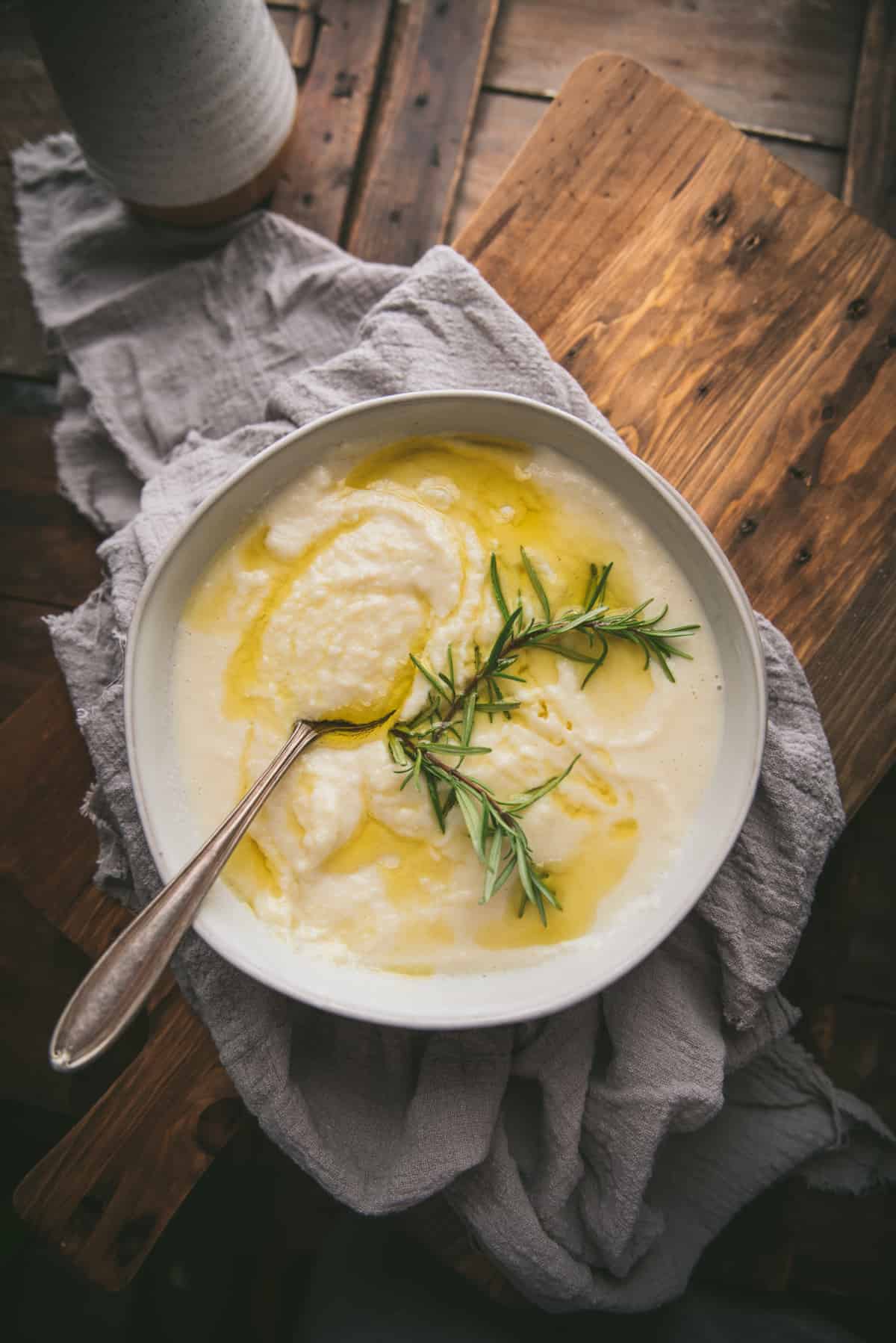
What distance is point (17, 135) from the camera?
2.04 m

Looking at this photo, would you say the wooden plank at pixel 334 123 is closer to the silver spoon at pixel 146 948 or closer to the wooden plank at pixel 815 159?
the wooden plank at pixel 815 159

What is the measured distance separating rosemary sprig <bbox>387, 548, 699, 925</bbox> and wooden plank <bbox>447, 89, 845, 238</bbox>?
1.03 meters

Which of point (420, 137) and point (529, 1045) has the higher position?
point (420, 137)

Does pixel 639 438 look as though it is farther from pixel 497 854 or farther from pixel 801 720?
pixel 497 854

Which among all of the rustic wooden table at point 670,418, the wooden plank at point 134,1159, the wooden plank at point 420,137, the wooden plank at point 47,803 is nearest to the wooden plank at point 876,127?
the rustic wooden table at point 670,418

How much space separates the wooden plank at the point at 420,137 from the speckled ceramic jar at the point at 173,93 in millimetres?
213

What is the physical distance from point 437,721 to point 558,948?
0.40 m

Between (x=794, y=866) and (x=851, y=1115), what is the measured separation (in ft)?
2.31

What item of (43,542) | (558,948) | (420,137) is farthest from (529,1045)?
(420,137)

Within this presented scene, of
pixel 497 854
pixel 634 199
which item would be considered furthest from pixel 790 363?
pixel 497 854

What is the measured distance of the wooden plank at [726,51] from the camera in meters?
2.00

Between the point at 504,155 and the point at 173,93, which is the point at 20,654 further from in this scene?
the point at 504,155

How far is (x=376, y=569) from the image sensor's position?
142 cm

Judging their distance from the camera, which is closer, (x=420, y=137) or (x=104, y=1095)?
(x=104, y=1095)
